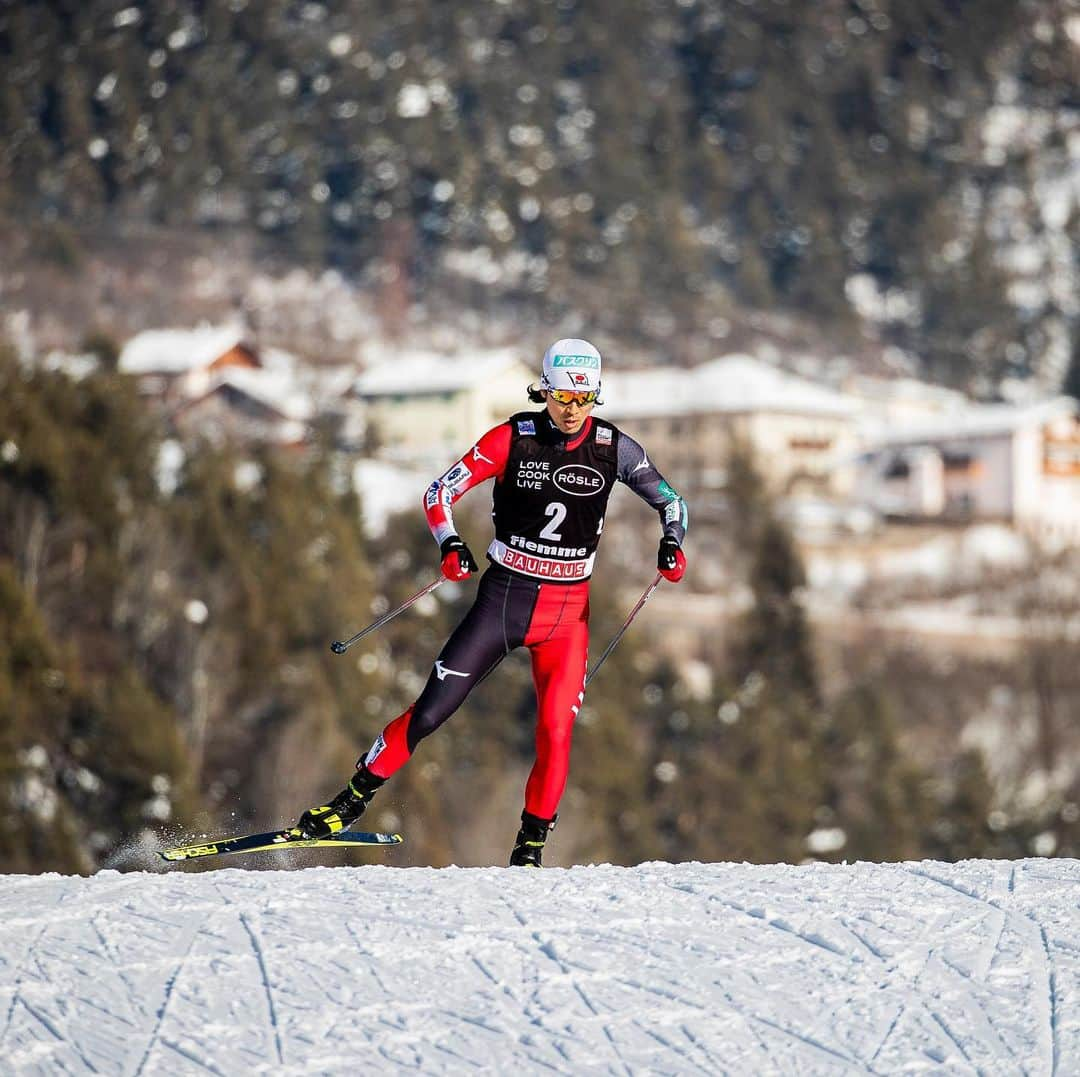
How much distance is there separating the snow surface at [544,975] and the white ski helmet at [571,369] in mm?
Answer: 1719

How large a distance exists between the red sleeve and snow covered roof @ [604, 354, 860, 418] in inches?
2364

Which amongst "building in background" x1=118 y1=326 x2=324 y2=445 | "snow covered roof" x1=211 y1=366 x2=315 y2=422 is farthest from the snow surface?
"snow covered roof" x1=211 y1=366 x2=315 y2=422

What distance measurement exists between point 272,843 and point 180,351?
65509 mm

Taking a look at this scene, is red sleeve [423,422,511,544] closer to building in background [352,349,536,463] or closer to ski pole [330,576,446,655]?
ski pole [330,576,446,655]

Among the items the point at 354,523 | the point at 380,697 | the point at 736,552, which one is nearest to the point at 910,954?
the point at 380,697

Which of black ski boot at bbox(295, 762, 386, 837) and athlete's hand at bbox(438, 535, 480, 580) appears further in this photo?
black ski boot at bbox(295, 762, 386, 837)

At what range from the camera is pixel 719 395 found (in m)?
69.2

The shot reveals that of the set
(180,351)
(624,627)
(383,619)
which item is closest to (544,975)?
(383,619)

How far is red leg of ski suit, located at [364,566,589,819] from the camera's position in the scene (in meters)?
6.43

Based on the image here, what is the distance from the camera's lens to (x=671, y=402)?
226ft

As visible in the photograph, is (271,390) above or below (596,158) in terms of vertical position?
above

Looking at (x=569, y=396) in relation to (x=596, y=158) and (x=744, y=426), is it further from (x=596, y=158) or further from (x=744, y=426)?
(x=596, y=158)

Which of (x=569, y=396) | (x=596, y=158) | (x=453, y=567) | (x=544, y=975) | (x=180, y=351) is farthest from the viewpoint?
(x=596, y=158)

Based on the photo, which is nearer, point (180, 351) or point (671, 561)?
point (671, 561)
